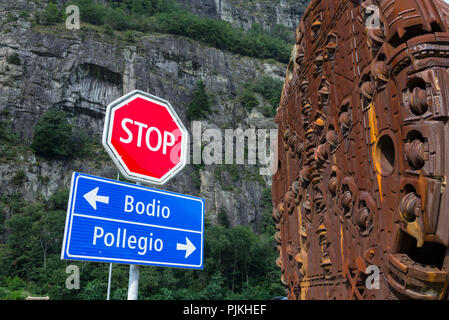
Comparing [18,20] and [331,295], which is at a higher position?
[18,20]

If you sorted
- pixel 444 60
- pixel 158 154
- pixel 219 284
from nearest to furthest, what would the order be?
pixel 158 154
pixel 444 60
pixel 219 284

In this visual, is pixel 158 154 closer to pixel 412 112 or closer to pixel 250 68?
pixel 412 112

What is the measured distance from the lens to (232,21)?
70.1m

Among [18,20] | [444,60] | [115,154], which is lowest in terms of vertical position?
[115,154]

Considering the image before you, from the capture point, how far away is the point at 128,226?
1.99 m

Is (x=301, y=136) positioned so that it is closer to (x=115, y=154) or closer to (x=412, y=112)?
(x=412, y=112)

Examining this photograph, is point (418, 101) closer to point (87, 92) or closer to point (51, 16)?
point (87, 92)

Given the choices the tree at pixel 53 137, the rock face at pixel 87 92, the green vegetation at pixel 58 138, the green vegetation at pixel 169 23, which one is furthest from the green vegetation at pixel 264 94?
the tree at pixel 53 137

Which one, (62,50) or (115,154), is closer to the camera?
(115,154)

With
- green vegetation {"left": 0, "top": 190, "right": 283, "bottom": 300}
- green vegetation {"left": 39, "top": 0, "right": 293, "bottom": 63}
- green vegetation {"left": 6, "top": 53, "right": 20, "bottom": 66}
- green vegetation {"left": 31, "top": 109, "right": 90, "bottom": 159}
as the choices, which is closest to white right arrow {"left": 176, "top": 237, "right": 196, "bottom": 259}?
green vegetation {"left": 0, "top": 190, "right": 283, "bottom": 300}

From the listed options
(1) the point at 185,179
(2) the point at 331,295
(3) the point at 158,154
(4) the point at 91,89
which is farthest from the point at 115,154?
(4) the point at 91,89

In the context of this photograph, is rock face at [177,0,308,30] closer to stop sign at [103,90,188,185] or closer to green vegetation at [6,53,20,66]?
green vegetation at [6,53,20,66]

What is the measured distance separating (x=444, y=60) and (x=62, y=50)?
43.2m

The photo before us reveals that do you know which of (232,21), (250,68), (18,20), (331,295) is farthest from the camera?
(232,21)
